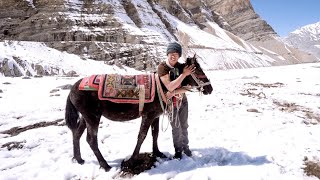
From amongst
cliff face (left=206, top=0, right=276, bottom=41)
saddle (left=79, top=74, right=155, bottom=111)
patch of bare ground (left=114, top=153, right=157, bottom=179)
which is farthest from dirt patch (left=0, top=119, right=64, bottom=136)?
cliff face (left=206, top=0, right=276, bottom=41)

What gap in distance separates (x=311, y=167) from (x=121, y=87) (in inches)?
176

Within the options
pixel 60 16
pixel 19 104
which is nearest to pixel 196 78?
pixel 19 104

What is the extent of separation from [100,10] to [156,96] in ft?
247

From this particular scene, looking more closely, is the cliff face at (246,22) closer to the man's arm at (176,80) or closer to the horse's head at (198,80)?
the horse's head at (198,80)

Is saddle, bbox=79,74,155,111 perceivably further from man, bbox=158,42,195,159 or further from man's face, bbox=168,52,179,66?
man's face, bbox=168,52,179,66

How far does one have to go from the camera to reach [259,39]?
548 ft

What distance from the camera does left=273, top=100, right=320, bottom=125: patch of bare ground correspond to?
10.5 meters

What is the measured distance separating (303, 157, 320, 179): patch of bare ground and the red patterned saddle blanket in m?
3.61

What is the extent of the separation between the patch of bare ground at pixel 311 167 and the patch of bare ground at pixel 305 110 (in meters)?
4.05

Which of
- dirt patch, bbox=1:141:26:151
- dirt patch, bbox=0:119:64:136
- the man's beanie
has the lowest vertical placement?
dirt patch, bbox=0:119:64:136

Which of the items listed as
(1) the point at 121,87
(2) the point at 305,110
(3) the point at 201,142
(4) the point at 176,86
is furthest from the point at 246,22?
(1) the point at 121,87

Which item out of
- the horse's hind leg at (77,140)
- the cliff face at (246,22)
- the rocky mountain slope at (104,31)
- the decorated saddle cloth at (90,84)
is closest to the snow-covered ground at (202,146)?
the horse's hind leg at (77,140)

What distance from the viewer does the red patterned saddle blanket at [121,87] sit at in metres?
6.38

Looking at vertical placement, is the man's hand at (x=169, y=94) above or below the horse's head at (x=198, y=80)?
below
